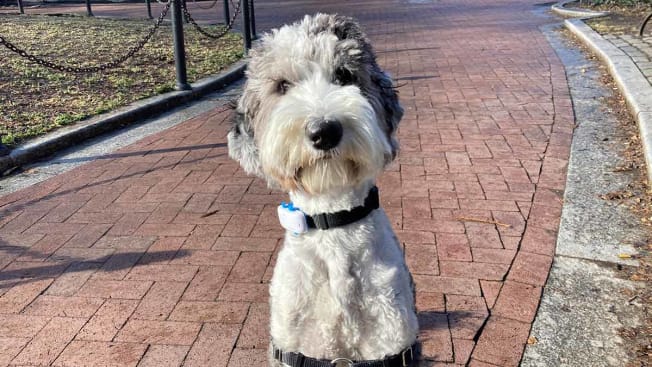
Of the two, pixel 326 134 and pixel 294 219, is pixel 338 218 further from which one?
pixel 326 134

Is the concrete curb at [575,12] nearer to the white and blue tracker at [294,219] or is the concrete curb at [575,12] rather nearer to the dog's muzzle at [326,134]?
the white and blue tracker at [294,219]

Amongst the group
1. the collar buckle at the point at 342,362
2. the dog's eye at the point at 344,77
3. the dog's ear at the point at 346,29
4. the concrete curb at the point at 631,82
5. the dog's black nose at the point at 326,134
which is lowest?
the collar buckle at the point at 342,362

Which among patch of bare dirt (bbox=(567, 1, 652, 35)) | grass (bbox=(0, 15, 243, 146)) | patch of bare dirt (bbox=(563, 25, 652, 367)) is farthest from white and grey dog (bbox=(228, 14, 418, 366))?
patch of bare dirt (bbox=(567, 1, 652, 35))

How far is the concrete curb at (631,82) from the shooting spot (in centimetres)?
530

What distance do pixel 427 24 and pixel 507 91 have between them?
7930 mm

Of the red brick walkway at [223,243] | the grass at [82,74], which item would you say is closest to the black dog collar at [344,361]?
the red brick walkway at [223,243]

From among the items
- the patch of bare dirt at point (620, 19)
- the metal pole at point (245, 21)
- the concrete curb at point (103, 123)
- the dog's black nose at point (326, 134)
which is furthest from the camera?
the patch of bare dirt at point (620, 19)

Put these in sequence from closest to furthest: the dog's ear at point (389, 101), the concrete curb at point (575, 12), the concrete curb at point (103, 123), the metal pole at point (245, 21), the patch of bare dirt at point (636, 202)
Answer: the dog's ear at point (389, 101) < the patch of bare dirt at point (636, 202) < the concrete curb at point (103, 123) < the metal pole at point (245, 21) < the concrete curb at point (575, 12)

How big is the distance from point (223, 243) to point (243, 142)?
1.92 meters

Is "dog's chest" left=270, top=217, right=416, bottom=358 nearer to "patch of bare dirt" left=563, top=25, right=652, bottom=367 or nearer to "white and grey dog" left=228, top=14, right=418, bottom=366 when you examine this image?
"white and grey dog" left=228, top=14, right=418, bottom=366

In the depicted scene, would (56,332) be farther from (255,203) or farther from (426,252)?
(426,252)

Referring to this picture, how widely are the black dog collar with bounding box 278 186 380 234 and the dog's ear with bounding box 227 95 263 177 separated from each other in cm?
19

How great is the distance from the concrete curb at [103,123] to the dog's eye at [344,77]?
3.19 m

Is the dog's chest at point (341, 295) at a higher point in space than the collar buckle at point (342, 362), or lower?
higher
